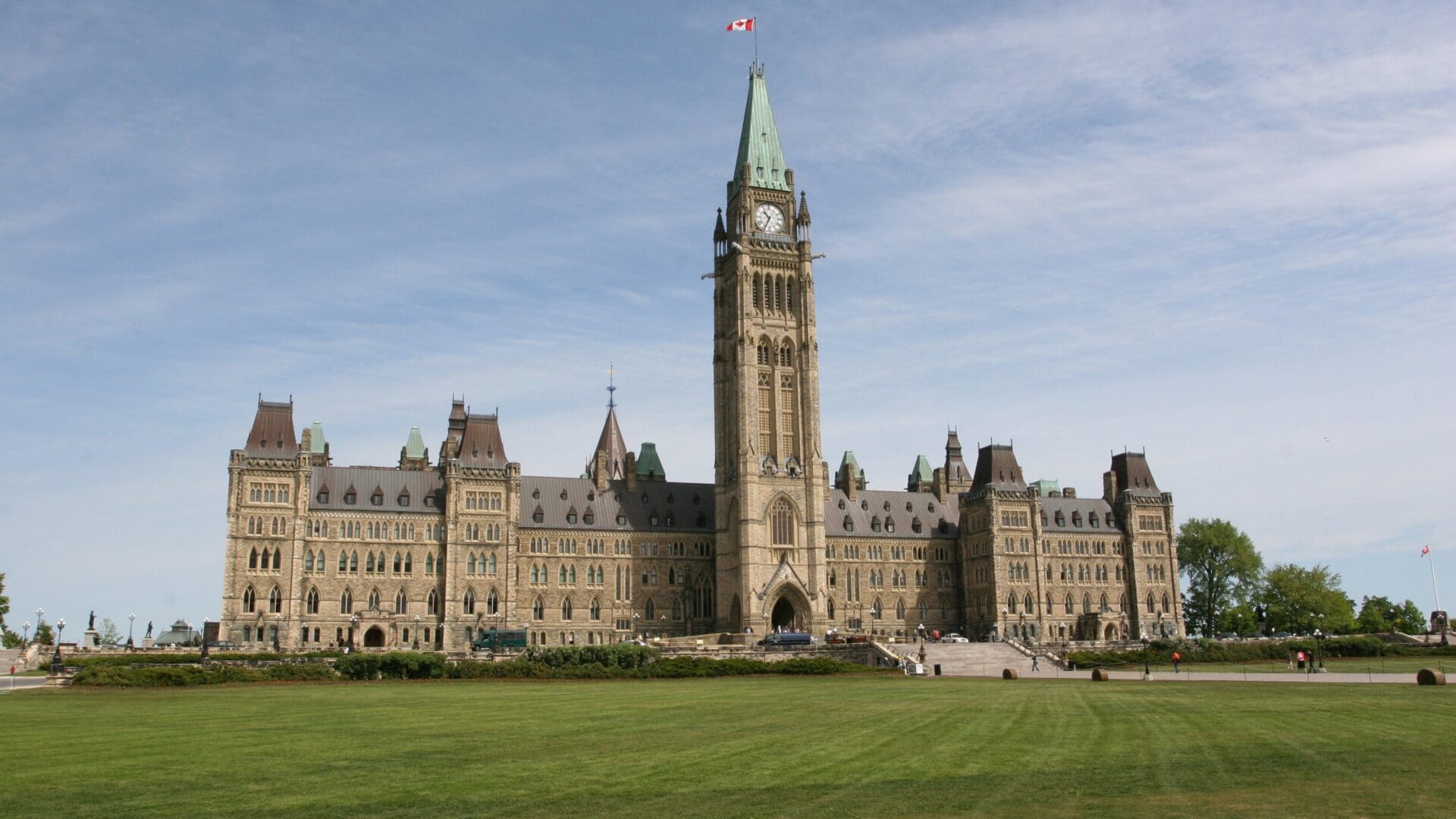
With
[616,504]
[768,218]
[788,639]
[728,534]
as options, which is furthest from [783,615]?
[768,218]

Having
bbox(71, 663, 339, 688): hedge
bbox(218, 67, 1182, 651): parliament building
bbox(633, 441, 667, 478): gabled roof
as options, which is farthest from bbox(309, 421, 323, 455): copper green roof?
bbox(71, 663, 339, 688): hedge

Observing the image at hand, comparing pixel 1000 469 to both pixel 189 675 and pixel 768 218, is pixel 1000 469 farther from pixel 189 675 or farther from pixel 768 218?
pixel 189 675

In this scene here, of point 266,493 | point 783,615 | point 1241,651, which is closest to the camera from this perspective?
point 1241,651

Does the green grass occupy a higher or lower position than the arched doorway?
lower

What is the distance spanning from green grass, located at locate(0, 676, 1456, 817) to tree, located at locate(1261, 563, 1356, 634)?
319 ft

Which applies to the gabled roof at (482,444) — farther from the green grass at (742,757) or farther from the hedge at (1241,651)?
the green grass at (742,757)

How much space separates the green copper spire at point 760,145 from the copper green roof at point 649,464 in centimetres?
2771

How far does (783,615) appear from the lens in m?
113

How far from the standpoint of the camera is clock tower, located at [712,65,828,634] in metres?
109

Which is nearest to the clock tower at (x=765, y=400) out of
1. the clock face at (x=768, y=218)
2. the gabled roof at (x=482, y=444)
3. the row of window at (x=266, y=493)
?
the clock face at (x=768, y=218)

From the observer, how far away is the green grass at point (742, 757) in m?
19.0

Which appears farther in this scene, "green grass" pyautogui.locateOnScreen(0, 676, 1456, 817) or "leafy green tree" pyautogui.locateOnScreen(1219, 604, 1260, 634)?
"leafy green tree" pyautogui.locateOnScreen(1219, 604, 1260, 634)

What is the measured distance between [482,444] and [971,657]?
48111 mm

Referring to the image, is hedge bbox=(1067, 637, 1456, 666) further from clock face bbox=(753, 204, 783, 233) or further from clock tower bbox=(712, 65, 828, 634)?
clock face bbox=(753, 204, 783, 233)
